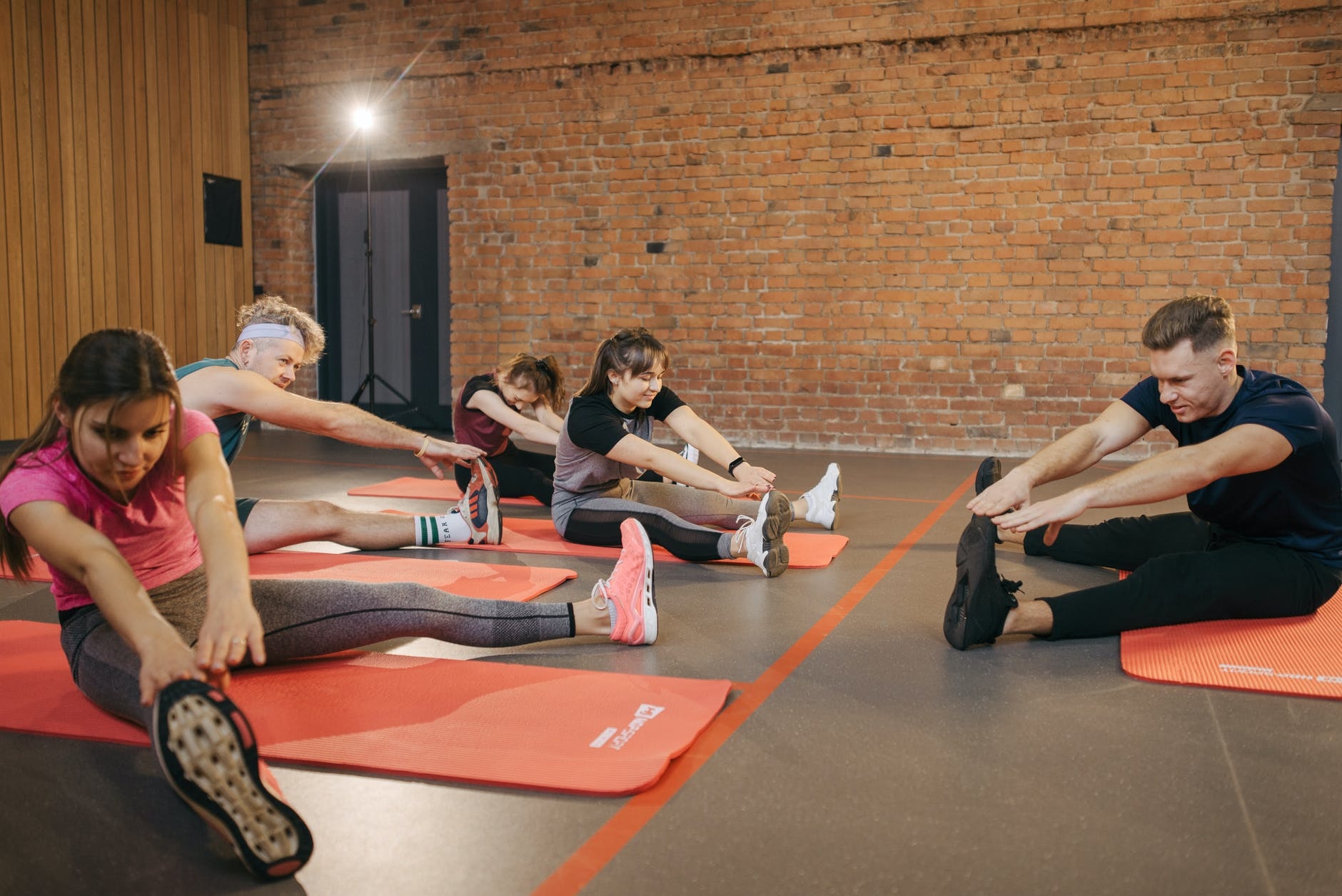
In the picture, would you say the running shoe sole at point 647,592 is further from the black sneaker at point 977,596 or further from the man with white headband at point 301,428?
the man with white headband at point 301,428

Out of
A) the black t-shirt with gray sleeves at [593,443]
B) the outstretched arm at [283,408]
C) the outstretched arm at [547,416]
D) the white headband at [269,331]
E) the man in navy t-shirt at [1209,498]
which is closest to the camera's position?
the man in navy t-shirt at [1209,498]

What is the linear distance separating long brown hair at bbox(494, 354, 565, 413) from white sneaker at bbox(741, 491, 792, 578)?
1459 millimetres

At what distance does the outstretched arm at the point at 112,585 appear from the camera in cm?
151

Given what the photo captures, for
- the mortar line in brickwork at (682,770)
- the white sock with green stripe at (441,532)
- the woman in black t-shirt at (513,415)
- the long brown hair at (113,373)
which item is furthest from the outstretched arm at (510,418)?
the long brown hair at (113,373)

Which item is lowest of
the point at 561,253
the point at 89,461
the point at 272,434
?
the point at 272,434

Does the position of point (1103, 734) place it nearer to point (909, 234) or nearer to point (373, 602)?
point (373, 602)

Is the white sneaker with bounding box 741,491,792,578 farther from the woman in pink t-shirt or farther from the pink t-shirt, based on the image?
the pink t-shirt

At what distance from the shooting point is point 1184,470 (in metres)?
2.40

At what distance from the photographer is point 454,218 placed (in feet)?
26.3

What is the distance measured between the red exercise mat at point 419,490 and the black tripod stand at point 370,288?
2.56 metres

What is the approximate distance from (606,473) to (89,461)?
85.6 inches

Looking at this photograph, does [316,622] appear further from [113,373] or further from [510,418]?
[510,418]

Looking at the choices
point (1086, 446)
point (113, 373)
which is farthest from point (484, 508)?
point (113, 373)

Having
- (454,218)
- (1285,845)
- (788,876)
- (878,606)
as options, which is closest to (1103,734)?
(1285,845)
